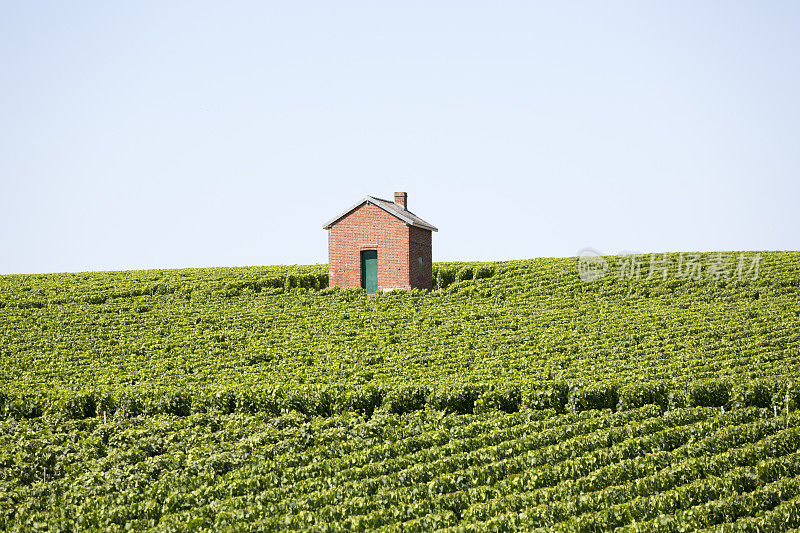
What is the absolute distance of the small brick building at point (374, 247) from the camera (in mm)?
35312

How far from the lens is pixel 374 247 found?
35.7 m

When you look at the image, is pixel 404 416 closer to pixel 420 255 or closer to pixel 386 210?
pixel 386 210

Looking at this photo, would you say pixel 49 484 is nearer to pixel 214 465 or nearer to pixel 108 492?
pixel 108 492

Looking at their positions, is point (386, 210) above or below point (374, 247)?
above

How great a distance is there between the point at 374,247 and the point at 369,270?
1.27m

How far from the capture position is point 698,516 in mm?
10039

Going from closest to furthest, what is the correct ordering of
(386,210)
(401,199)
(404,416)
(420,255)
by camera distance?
(404,416)
(386,210)
(420,255)
(401,199)

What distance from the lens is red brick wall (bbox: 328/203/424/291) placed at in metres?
35.3

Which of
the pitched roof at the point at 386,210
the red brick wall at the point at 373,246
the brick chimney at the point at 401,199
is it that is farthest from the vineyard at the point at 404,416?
the brick chimney at the point at 401,199

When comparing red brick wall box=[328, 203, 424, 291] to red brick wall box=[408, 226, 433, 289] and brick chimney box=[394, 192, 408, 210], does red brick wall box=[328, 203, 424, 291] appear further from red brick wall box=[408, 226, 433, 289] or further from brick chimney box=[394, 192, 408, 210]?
brick chimney box=[394, 192, 408, 210]

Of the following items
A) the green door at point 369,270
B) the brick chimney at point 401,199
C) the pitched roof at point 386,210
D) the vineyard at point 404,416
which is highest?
the brick chimney at point 401,199

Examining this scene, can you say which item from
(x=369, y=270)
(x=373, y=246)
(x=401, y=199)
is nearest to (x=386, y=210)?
(x=373, y=246)

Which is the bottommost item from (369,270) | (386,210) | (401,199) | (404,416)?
(404,416)

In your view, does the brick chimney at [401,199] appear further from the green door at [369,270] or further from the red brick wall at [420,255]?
the green door at [369,270]
